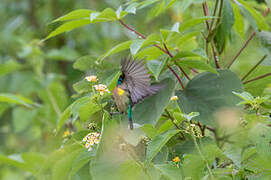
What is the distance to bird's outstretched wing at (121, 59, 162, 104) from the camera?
0.57m

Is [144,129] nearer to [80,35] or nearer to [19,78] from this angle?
[19,78]

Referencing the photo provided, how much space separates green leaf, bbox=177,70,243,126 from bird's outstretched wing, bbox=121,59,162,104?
0.40 ft

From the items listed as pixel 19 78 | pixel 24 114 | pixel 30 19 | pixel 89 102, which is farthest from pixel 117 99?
pixel 30 19

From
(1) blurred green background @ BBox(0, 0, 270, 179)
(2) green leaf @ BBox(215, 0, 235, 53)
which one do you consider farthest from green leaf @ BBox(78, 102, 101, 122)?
(1) blurred green background @ BBox(0, 0, 270, 179)

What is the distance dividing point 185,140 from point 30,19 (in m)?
1.97

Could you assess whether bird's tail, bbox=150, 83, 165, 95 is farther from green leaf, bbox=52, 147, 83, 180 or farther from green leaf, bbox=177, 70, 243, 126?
green leaf, bbox=52, 147, 83, 180

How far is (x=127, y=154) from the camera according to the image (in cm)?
52

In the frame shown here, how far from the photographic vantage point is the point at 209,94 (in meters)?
0.70

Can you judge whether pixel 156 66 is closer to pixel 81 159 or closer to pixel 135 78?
pixel 135 78

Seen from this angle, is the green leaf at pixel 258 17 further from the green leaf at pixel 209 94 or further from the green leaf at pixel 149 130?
the green leaf at pixel 149 130

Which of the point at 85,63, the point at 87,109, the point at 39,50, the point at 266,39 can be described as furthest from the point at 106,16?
the point at 39,50

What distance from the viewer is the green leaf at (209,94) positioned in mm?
668

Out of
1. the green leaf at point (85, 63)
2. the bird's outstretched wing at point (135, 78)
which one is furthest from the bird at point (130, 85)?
the green leaf at point (85, 63)

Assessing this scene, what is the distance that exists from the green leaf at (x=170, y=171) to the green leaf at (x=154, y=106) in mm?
137
